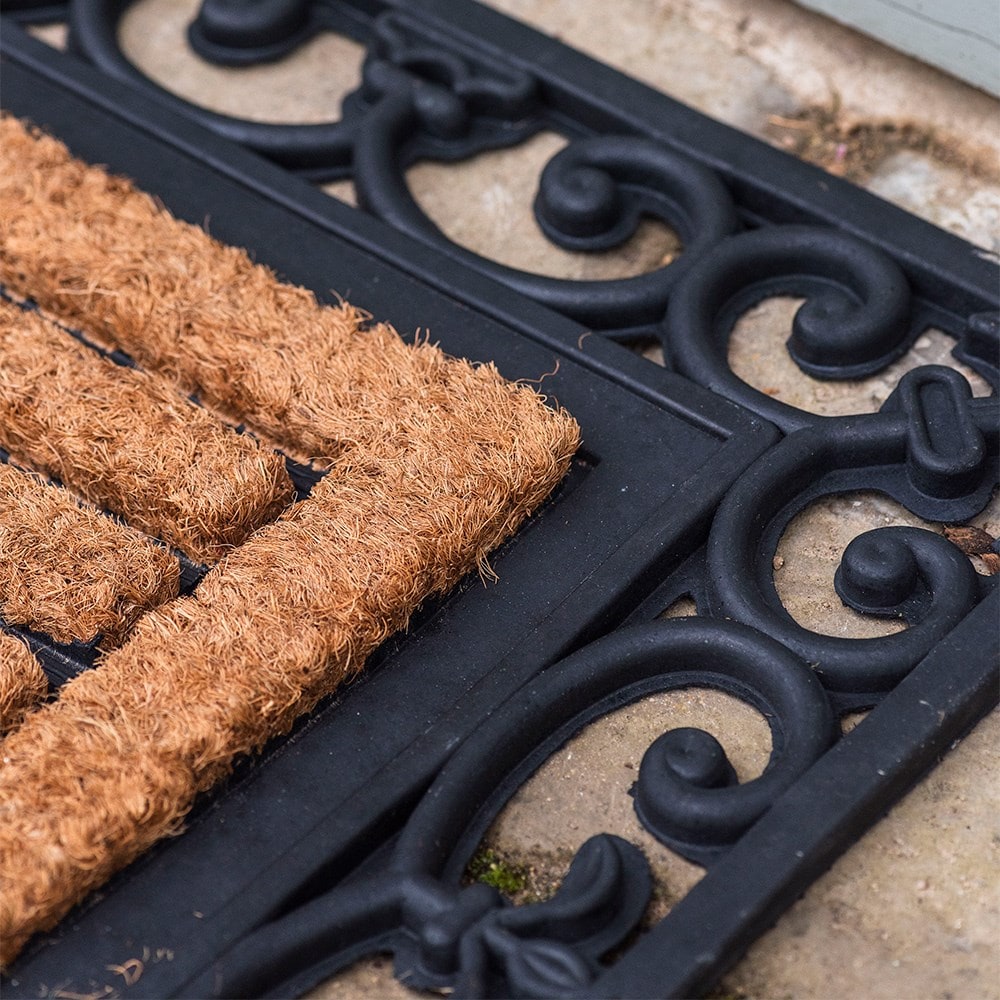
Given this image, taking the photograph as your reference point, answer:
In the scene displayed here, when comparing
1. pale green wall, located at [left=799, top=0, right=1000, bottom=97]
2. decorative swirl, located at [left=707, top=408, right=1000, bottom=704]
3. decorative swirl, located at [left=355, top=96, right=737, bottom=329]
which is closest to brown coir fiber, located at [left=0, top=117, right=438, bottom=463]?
decorative swirl, located at [left=355, top=96, right=737, bottom=329]

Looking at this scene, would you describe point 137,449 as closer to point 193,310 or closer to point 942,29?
point 193,310

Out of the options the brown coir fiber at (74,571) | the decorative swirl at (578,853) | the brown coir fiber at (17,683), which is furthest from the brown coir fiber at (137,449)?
the decorative swirl at (578,853)

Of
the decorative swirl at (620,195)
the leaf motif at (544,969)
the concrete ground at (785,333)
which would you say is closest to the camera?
the leaf motif at (544,969)

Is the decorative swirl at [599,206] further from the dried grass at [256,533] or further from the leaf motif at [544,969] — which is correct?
the leaf motif at [544,969]

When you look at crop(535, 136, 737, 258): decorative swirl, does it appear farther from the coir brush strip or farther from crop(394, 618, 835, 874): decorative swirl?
crop(394, 618, 835, 874): decorative swirl

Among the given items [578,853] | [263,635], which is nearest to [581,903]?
[578,853]

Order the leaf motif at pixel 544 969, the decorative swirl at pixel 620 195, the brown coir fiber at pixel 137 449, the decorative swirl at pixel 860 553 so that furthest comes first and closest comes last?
the decorative swirl at pixel 620 195 < the brown coir fiber at pixel 137 449 < the decorative swirl at pixel 860 553 < the leaf motif at pixel 544 969
